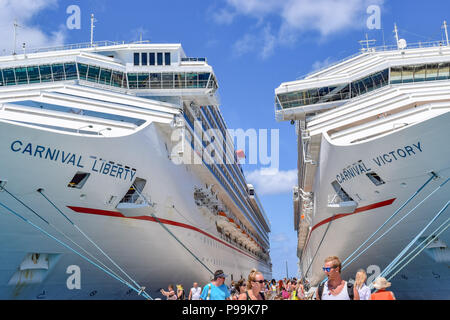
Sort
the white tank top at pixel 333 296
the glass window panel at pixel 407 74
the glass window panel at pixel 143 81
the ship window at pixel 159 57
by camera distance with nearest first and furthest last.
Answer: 1. the white tank top at pixel 333 296
2. the glass window panel at pixel 407 74
3. the glass window panel at pixel 143 81
4. the ship window at pixel 159 57

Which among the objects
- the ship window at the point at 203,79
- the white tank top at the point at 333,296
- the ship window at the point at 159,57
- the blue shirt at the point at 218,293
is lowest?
the white tank top at the point at 333,296

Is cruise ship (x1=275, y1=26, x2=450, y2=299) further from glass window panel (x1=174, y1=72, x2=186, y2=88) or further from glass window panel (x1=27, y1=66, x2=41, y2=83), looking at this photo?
glass window panel (x1=27, y1=66, x2=41, y2=83)

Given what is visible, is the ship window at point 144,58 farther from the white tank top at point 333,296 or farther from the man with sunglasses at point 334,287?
the white tank top at point 333,296

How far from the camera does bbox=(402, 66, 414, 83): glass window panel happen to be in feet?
56.9

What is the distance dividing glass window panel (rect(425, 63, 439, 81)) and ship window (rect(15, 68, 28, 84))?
16981mm

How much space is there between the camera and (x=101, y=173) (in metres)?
12.4

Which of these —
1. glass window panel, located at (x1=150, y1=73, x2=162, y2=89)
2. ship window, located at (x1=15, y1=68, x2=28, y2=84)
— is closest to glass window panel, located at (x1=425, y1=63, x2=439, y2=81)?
glass window panel, located at (x1=150, y1=73, x2=162, y2=89)

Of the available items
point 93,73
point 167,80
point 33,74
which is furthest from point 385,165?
point 33,74

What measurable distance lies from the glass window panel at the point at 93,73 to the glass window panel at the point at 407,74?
1304cm

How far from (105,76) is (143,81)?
1.68 metres

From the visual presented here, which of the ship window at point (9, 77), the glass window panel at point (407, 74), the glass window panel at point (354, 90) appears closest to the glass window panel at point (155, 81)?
the ship window at point (9, 77)

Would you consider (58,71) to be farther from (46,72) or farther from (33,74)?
(33,74)

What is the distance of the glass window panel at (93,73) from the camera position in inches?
679

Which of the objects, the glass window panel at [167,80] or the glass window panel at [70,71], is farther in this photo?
the glass window panel at [167,80]
